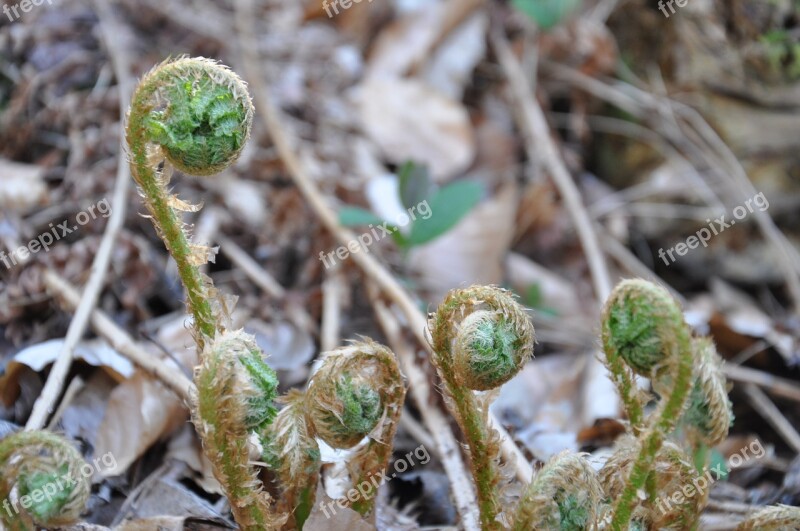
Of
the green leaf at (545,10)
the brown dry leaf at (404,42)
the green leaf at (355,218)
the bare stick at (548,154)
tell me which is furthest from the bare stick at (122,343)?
the green leaf at (545,10)

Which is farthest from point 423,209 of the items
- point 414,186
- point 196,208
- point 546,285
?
point 196,208

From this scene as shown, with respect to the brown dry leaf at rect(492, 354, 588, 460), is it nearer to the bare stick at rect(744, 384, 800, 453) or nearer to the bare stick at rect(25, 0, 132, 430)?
the bare stick at rect(744, 384, 800, 453)

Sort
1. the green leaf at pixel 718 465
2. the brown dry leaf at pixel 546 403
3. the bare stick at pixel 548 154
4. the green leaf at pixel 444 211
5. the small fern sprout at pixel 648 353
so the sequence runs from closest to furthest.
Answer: the small fern sprout at pixel 648 353 < the green leaf at pixel 718 465 < the brown dry leaf at pixel 546 403 < the green leaf at pixel 444 211 < the bare stick at pixel 548 154

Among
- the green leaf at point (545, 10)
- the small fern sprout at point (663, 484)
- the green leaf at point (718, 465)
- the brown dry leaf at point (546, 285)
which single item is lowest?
the green leaf at point (718, 465)

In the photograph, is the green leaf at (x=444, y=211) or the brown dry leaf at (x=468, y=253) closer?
the green leaf at (x=444, y=211)

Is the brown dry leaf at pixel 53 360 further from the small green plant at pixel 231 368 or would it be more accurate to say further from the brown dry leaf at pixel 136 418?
the small green plant at pixel 231 368

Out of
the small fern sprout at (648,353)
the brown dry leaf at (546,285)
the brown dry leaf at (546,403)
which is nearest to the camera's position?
the small fern sprout at (648,353)
